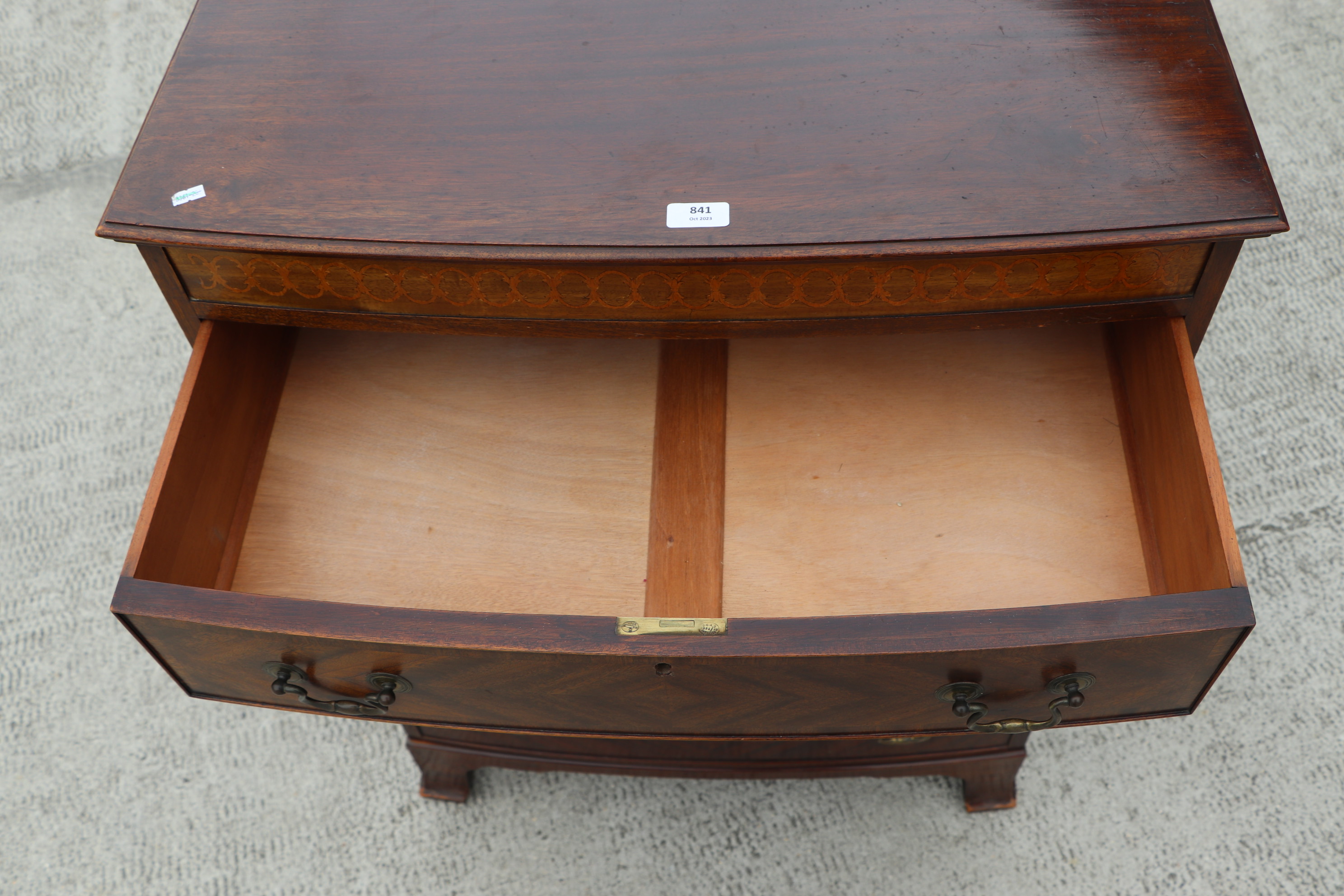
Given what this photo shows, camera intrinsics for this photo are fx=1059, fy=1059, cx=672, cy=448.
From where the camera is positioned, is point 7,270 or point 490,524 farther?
point 7,270

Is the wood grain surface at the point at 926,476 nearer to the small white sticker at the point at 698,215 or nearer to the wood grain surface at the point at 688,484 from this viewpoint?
the wood grain surface at the point at 688,484

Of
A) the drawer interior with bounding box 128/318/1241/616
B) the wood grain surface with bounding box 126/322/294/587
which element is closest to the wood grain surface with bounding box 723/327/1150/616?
the drawer interior with bounding box 128/318/1241/616

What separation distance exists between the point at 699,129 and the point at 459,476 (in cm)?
33

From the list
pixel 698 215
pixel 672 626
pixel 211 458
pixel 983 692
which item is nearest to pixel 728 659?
pixel 672 626

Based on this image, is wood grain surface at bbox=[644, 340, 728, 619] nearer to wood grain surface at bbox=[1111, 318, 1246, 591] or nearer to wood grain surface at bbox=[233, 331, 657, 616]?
wood grain surface at bbox=[233, 331, 657, 616]

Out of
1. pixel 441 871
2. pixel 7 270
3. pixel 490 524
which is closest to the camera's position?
pixel 490 524

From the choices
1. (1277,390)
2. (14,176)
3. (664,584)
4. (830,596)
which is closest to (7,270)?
(14,176)

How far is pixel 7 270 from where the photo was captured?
1320mm

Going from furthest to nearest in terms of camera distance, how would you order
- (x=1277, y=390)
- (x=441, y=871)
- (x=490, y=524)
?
1. (x=1277, y=390)
2. (x=441, y=871)
3. (x=490, y=524)

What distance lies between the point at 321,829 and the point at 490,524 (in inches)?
16.4

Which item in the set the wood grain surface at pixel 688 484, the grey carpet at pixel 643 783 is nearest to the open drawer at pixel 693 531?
the wood grain surface at pixel 688 484

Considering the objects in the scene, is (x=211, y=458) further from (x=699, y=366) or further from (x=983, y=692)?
(x=983, y=692)

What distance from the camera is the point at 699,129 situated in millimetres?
720

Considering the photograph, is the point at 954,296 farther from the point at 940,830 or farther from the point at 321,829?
the point at 321,829
